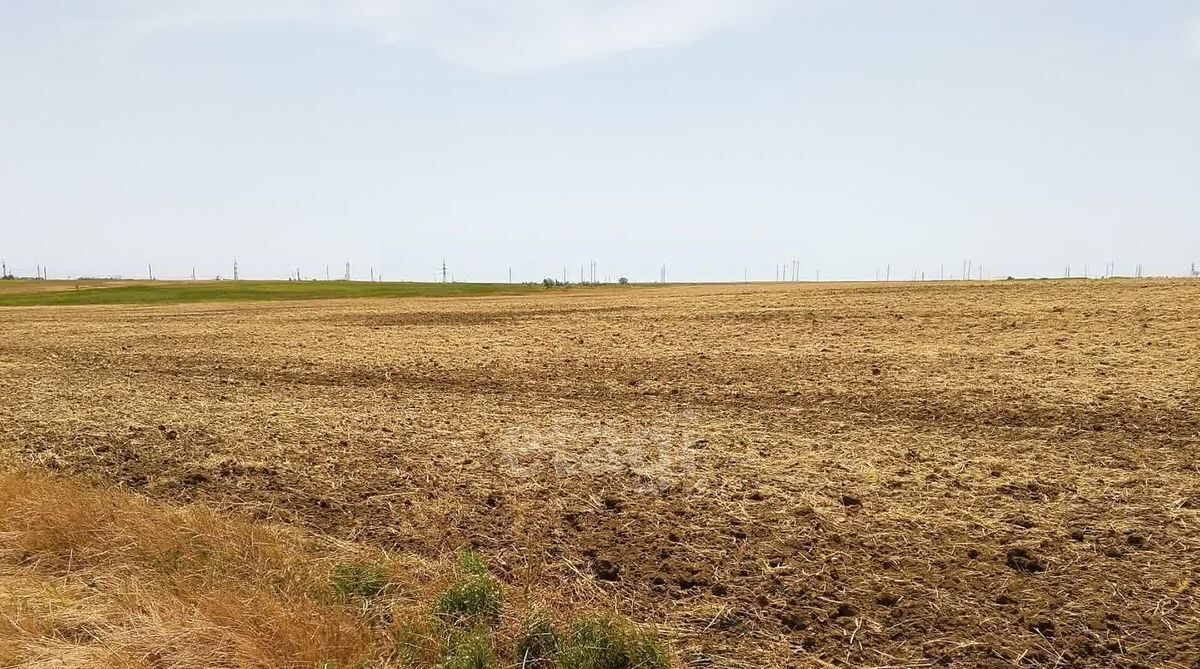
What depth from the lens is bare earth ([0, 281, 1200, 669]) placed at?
560 cm

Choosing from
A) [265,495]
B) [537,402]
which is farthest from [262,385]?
[265,495]

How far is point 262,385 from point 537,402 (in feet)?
22.5

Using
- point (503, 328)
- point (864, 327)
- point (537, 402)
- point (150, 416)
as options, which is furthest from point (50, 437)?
point (864, 327)

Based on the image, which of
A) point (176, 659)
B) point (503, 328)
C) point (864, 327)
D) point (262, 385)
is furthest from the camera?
point (503, 328)

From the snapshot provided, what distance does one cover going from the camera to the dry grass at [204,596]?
195 inches

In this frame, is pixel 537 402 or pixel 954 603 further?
pixel 537 402

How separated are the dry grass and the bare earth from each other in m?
0.81

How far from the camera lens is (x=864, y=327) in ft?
77.9

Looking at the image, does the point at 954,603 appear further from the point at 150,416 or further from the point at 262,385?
the point at 262,385

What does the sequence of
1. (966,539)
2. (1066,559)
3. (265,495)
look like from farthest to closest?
1. (265,495)
2. (966,539)
3. (1066,559)

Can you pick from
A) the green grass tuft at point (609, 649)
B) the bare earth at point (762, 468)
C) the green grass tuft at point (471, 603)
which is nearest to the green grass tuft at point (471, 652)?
the green grass tuft at point (471, 603)

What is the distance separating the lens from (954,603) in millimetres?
5660

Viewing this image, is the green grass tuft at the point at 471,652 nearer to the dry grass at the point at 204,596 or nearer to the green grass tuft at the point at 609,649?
the dry grass at the point at 204,596

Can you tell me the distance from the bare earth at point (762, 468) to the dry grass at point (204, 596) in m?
0.81
